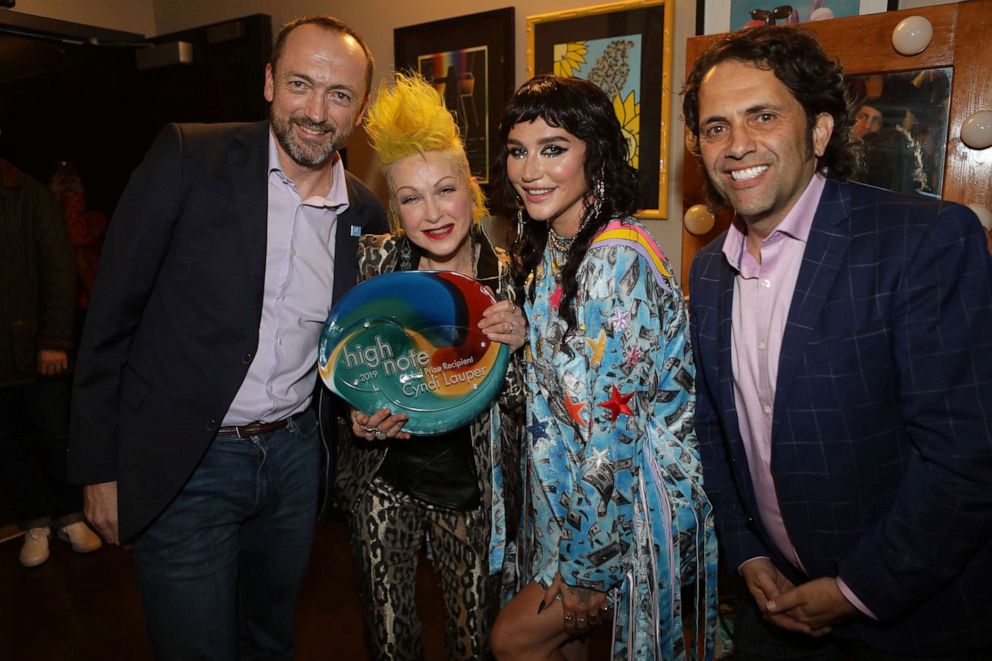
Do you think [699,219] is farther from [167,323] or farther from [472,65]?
[167,323]

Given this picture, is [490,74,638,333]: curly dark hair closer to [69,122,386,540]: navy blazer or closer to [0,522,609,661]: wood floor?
[69,122,386,540]: navy blazer

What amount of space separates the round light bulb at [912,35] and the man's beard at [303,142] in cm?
171

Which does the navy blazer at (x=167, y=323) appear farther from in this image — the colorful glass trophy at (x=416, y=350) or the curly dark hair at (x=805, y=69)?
the curly dark hair at (x=805, y=69)

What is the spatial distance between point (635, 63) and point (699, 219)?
0.75 m

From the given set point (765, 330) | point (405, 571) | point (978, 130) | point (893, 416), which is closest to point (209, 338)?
point (405, 571)

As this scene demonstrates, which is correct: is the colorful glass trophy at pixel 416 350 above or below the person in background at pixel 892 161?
below

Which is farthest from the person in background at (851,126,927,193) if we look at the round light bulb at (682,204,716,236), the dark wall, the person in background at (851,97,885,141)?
the dark wall

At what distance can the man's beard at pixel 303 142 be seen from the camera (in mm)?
1690

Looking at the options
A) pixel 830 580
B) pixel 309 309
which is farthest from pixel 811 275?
pixel 309 309

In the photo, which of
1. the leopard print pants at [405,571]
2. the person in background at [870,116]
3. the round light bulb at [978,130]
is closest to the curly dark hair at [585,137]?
the leopard print pants at [405,571]

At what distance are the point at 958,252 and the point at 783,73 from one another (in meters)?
0.49

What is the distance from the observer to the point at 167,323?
1.59m

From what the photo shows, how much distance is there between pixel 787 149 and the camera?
1313 millimetres

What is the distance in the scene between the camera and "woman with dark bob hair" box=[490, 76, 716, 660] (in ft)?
4.50
